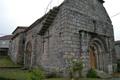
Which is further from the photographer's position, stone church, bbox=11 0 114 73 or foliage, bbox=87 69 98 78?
stone church, bbox=11 0 114 73

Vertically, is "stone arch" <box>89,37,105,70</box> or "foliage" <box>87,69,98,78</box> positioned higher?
"stone arch" <box>89,37,105,70</box>

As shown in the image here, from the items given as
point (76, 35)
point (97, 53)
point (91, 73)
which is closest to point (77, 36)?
point (76, 35)

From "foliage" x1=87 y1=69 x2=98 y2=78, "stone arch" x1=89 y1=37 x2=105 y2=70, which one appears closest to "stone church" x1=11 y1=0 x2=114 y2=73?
"stone arch" x1=89 y1=37 x2=105 y2=70

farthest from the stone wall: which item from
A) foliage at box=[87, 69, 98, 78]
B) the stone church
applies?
foliage at box=[87, 69, 98, 78]

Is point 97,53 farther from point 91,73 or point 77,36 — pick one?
point 77,36

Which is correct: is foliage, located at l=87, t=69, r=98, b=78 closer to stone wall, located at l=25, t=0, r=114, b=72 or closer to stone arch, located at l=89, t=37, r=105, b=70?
stone wall, located at l=25, t=0, r=114, b=72

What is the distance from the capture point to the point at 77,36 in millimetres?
10367

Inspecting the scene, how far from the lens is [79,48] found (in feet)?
33.7

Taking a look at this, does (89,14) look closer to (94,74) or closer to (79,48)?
(79,48)

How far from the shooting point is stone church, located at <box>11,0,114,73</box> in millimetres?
10000

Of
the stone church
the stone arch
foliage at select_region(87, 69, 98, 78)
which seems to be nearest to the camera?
foliage at select_region(87, 69, 98, 78)

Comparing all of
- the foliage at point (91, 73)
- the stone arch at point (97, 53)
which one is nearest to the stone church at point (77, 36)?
the stone arch at point (97, 53)

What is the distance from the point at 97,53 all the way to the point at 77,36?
10.4ft

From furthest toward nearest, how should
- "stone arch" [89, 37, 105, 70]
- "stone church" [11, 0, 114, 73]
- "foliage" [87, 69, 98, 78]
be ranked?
1. "stone arch" [89, 37, 105, 70]
2. "stone church" [11, 0, 114, 73]
3. "foliage" [87, 69, 98, 78]
